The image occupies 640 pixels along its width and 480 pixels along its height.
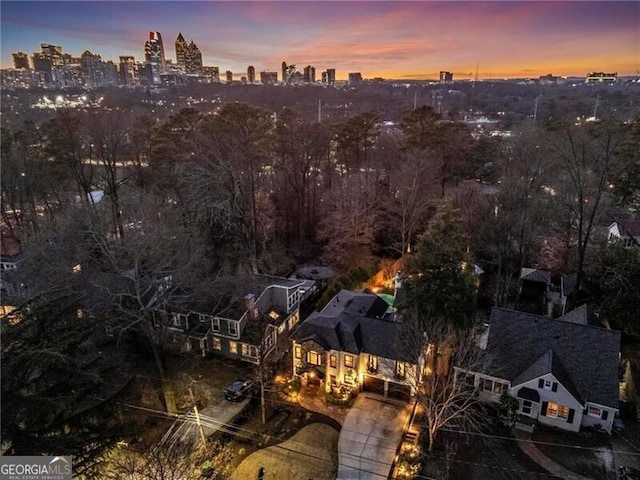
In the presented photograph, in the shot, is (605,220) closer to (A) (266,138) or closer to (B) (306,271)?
(B) (306,271)

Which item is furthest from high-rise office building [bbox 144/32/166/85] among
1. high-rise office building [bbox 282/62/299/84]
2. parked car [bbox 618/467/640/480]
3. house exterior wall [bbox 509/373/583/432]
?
parked car [bbox 618/467/640/480]

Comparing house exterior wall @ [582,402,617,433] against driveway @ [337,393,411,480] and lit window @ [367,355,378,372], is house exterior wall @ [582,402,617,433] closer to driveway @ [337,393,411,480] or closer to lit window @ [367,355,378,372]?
driveway @ [337,393,411,480]

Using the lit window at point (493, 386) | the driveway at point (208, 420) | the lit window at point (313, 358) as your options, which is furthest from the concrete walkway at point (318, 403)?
the lit window at point (493, 386)

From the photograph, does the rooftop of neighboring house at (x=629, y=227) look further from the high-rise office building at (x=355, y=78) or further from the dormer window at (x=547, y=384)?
the high-rise office building at (x=355, y=78)

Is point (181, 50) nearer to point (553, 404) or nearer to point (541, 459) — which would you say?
point (553, 404)

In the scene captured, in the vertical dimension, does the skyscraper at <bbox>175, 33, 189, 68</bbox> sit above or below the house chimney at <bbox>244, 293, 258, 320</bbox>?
above

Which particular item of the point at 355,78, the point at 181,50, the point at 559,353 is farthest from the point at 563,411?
the point at 355,78

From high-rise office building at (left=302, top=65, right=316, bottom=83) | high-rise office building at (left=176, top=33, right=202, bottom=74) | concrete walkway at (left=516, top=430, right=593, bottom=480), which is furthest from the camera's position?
high-rise office building at (left=302, top=65, right=316, bottom=83)
